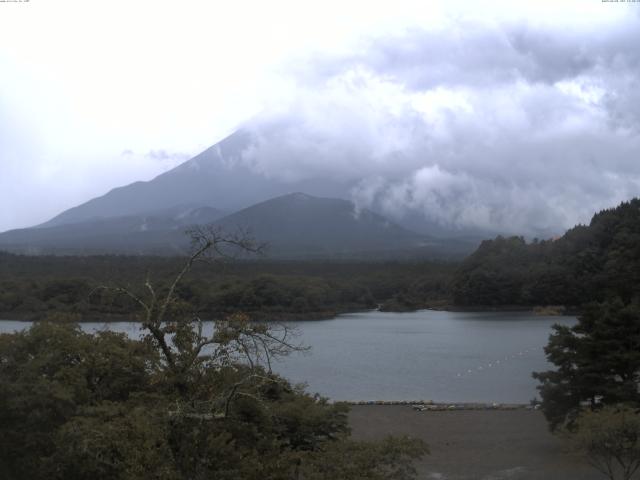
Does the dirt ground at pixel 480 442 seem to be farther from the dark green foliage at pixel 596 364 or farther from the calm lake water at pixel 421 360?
the calm lake water at pixel 421 360

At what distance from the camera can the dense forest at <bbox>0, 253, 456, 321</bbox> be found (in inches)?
1486

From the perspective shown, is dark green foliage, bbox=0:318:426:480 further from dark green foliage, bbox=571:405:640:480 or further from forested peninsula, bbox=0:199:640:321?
forested peninsula, bbox=0:199:640:321

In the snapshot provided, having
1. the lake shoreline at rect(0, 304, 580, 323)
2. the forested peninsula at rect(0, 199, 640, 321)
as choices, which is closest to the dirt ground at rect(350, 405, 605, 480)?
the lake shoreline at rect(0, 304, 580, 323)

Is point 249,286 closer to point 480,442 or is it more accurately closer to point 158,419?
point 480,442

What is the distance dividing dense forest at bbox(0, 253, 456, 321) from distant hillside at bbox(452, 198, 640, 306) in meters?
4.18

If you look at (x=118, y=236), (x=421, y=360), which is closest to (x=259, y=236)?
(x=118, y=236)

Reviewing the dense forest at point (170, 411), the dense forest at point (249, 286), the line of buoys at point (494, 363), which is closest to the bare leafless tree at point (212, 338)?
the dense forest at point (170, 411)

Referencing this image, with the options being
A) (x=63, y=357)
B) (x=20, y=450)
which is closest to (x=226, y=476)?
(x=20, y=450)

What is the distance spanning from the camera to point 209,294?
41750 mm

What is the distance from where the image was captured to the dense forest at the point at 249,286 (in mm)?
37750

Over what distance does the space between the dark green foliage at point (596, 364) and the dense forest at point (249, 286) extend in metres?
18.5

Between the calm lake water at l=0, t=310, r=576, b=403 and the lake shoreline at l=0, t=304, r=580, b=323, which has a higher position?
the lake shoreline at l=0, t=304, r=580, b=323

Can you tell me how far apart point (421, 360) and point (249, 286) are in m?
20.9

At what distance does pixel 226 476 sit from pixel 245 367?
1.62 m
